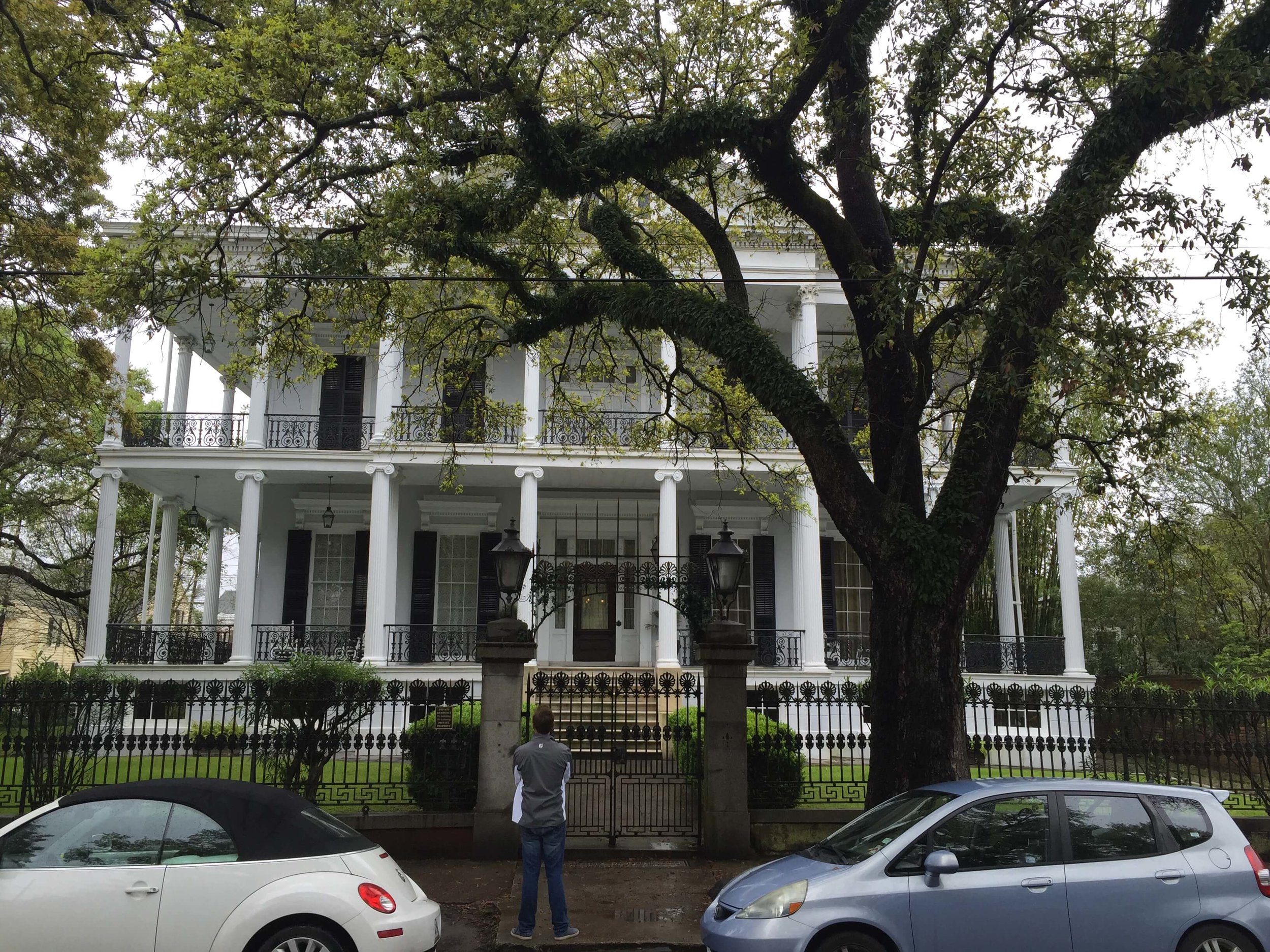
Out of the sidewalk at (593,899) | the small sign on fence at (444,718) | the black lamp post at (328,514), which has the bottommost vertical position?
the sidewalk at (593,899)

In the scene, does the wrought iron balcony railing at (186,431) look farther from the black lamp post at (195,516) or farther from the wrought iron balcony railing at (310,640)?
the wrought iron balcony railing at (310,640)

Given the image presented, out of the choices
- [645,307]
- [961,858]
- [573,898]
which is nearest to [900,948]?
[961,858]

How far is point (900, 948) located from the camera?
17.9 ft

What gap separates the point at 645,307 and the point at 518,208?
6.86 ft

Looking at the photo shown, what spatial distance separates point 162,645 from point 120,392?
5.25 m

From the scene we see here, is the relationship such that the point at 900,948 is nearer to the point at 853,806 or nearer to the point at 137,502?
the point at 853,806

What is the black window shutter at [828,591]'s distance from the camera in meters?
20.7

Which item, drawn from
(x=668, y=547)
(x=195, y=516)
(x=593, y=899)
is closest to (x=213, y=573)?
(x=195, y=516)

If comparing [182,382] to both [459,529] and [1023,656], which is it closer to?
[459,529]

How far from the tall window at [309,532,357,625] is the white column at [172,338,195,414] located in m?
3.84

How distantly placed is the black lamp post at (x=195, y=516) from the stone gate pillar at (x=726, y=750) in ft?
45.3

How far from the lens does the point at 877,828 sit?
619 centimetres

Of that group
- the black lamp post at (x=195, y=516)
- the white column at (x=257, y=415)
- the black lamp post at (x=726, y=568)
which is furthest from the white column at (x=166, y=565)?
the black lamp post at (x=726, y=568)

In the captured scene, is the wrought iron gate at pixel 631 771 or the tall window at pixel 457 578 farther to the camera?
the tall window at pixel 457 578
